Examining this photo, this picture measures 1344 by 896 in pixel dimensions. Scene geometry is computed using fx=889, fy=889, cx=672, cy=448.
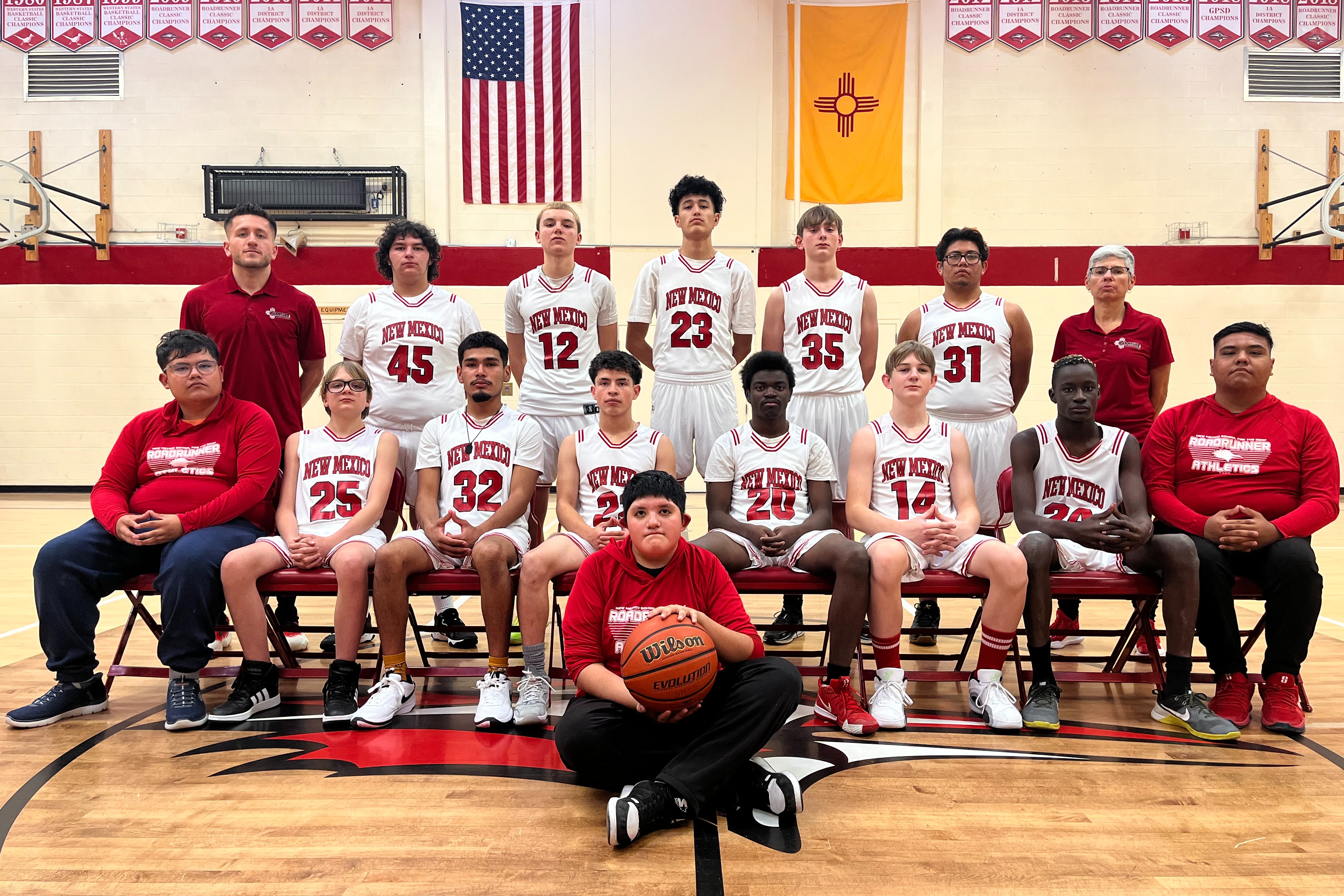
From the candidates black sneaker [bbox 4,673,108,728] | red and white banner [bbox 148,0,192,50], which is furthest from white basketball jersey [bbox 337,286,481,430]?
red and white banner [bbox 148,0,192,50]

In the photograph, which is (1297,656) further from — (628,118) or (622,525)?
(628,118)

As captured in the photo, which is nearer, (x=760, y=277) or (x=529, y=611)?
(x=529, y=611)

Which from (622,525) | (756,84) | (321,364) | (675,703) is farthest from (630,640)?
(756,84)

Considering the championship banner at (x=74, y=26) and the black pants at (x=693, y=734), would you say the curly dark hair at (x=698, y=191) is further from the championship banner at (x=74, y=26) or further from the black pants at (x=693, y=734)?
the championship banner at (x=74, y=26)

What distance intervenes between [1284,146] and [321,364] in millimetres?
10424

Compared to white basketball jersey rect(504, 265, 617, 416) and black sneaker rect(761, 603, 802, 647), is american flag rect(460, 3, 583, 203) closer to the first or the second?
white basketball jersey rect(504, 265, 617, 416)

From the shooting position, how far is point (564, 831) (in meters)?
2.41

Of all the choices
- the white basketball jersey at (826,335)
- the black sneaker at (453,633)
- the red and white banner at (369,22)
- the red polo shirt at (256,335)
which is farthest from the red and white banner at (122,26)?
the white basketball jersey at (826,335)

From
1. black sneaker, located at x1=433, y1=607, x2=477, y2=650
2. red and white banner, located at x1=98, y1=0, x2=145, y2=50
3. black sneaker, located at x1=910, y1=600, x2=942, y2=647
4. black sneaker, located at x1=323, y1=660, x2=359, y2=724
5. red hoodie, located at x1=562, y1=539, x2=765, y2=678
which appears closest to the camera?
red hoodie, located at x1=562, y1=539, x2=765, y2=678

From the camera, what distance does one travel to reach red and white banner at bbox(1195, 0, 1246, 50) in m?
9.67

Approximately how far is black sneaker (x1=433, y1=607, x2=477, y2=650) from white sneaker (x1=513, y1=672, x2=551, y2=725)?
0.64m

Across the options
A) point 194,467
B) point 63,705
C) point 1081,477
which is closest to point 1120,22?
point 1081,477

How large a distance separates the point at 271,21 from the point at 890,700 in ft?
33.0

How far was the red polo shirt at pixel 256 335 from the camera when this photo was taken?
424cm
